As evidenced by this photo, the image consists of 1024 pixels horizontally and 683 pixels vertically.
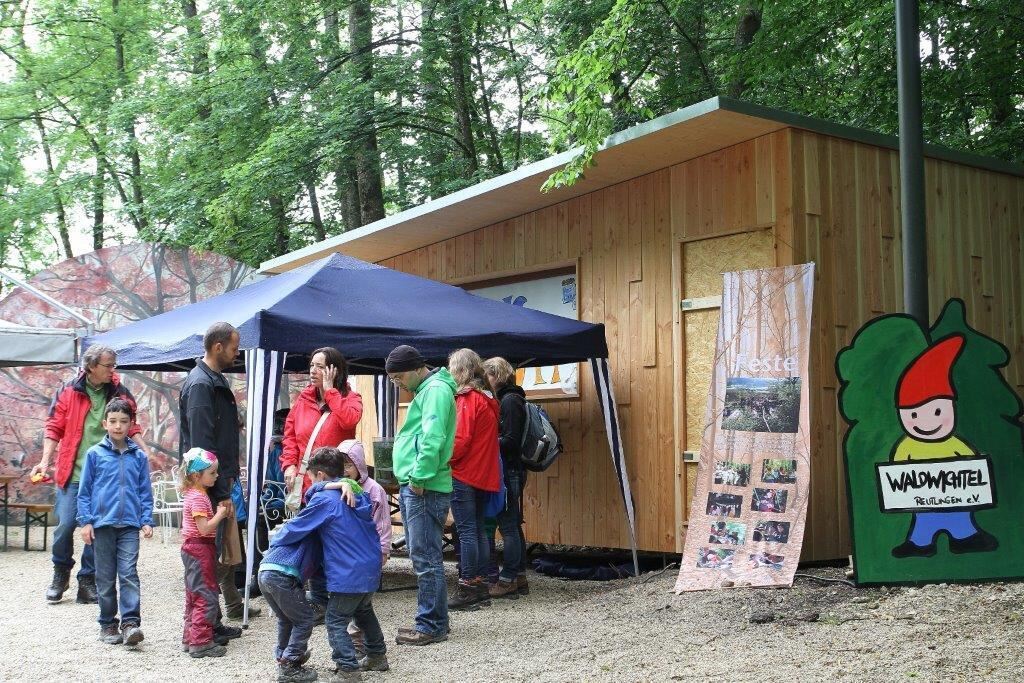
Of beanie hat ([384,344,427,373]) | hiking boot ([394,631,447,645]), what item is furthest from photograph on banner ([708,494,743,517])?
beanie hat ([384,344,427,373])

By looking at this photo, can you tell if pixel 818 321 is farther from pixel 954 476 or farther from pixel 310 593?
pixel 310 593

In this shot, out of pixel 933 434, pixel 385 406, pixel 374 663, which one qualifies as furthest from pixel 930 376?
pixel 385 406

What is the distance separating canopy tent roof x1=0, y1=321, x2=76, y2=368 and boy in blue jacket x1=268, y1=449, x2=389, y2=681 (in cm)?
737

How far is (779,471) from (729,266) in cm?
183

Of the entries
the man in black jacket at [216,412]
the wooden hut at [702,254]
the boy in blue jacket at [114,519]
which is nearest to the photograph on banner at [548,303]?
the wooden hut at [702,254]

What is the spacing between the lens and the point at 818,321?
8.13 meters

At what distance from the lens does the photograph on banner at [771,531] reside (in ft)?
23.9

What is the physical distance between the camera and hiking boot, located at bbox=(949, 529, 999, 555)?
21.9ft

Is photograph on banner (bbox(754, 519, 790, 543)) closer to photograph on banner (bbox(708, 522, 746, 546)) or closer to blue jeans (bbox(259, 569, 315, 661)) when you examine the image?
photograph on banner (bbox(708, 522, 746, 546))

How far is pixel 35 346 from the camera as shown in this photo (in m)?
11.4

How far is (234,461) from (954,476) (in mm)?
4456

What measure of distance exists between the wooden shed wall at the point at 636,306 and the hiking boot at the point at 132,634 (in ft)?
14.5

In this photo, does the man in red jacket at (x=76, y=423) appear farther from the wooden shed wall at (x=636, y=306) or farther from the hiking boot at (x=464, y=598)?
the wooden shed wall at (x=636, y=306)

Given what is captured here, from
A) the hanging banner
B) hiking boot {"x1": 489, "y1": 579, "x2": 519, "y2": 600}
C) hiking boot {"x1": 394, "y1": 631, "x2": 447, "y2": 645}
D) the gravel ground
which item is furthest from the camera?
hiking boot {"x1": 489, "y1": 579, "x2": 519, "y2": 600}
